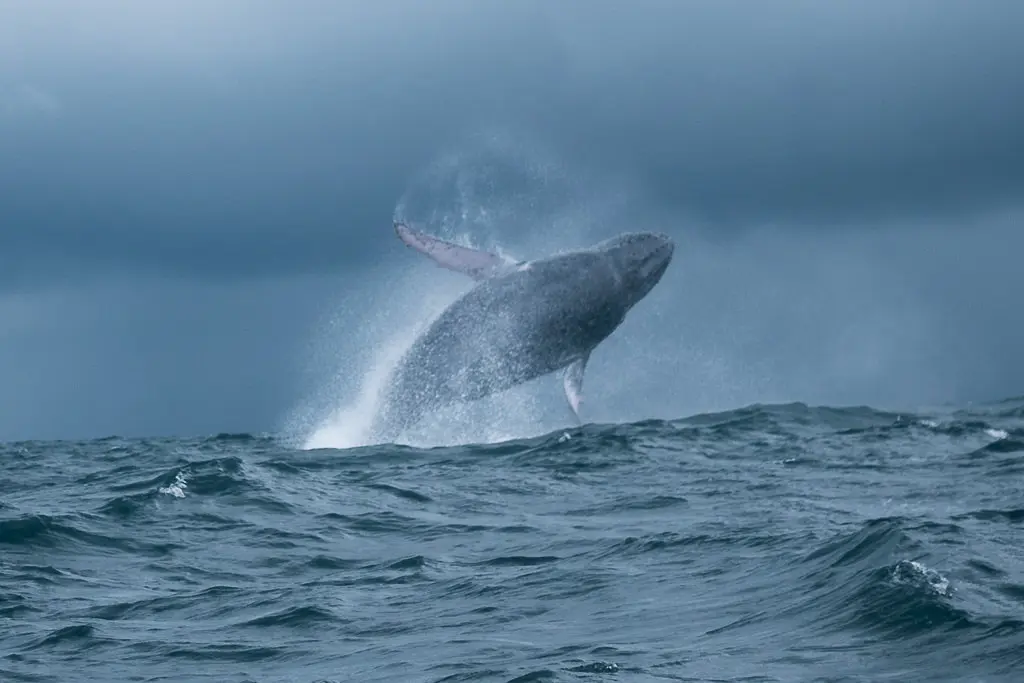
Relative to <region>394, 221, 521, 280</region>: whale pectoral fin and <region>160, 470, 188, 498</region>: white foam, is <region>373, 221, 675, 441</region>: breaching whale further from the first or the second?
<region>160, 470, 188, 498</region>: white foam

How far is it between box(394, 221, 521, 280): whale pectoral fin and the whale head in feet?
5.67

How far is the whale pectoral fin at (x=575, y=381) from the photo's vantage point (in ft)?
69.8

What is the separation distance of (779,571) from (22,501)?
12.4 meters

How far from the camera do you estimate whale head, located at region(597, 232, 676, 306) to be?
67.7ft

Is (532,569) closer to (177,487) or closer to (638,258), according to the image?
(177,487)

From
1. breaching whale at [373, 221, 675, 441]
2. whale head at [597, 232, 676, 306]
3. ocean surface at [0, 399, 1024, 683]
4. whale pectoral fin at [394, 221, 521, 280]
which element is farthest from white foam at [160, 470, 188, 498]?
Answer: whale head at [597, 232, 676, 306]

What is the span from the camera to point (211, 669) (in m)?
9.83

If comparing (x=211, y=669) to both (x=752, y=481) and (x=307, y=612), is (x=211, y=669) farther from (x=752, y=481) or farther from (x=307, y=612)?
(x=752, y=481)

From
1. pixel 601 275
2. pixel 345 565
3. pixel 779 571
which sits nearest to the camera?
pixel 779 571

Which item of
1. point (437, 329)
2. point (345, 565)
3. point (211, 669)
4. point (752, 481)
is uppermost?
point (437, 329)

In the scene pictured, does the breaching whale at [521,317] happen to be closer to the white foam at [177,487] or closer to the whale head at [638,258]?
the whale head at [638,258]

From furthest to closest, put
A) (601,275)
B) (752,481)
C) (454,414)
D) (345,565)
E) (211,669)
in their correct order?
(454,414) < (601,275) < (752,481) < (345,565) < (211,669)

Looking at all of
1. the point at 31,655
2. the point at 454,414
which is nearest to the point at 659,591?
the point at 31,655

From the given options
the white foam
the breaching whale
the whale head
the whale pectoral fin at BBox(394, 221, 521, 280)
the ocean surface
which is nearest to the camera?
the ocean surface
